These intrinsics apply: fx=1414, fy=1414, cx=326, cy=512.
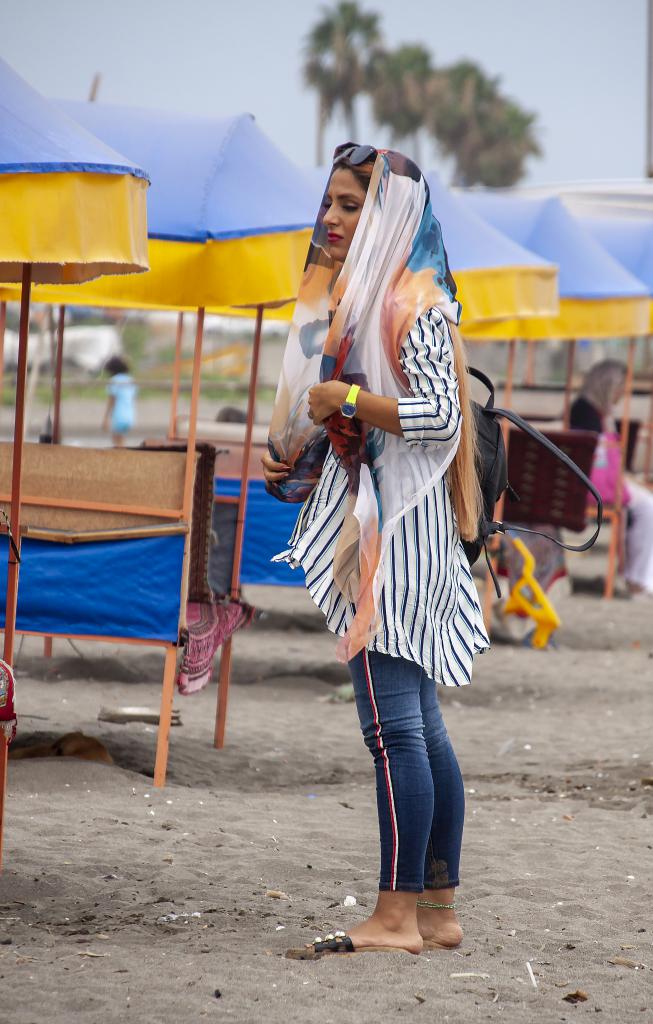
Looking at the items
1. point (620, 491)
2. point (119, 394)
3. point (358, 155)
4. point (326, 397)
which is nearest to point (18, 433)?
point (326, 397)

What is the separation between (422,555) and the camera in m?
3.16

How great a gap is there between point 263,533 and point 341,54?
6953cm

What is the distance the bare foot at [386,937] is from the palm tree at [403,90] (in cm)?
7310

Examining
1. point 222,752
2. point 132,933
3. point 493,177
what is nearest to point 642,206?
point 222,752

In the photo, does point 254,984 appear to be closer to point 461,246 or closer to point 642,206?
point 461,246

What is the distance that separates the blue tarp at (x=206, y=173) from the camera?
5.03 m

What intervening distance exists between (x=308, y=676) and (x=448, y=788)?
435 cm

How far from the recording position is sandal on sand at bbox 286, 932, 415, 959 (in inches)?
127

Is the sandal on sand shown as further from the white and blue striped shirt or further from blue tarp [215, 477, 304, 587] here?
blue tarp [215, 477, 304, 587]

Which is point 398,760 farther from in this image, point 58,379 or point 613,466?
point 613,466

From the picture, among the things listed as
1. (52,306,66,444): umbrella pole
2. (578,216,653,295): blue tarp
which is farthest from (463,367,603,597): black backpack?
(578,216,653,295): blue tarp

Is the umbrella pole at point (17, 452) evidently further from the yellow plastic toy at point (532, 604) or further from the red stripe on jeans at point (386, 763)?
the yellow plastic toy at point (532, 604)

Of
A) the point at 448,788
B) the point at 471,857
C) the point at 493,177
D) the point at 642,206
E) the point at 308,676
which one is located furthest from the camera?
the point at 493,177

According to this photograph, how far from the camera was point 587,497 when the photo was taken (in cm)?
939
